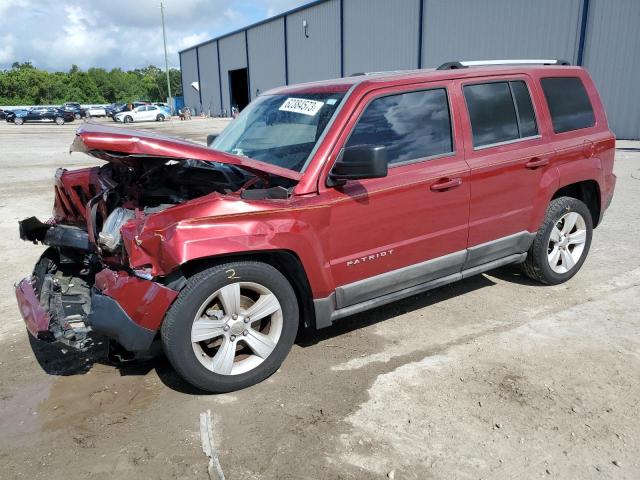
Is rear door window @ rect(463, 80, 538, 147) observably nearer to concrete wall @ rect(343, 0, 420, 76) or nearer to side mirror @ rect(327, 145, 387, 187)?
side mirror @ rect(327, 145, 387, 187)

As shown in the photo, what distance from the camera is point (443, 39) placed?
23641mm

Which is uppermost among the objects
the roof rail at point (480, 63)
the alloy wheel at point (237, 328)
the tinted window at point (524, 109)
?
the roof rail at point (480, 63)

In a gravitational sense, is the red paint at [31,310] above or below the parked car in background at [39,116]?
below

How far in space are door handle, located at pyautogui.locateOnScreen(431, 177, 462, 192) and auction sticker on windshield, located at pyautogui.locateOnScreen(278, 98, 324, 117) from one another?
978mm

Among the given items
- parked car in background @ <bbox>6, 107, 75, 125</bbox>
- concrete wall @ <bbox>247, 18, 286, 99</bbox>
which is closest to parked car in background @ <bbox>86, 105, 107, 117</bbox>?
parked car in background @ <bbox>6, 107, 75, 125</bbox>

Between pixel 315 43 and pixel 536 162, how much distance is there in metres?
31.9

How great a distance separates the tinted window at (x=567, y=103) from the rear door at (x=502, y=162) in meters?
0.21

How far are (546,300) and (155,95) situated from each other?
297 ft

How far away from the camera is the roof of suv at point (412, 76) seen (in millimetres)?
3654

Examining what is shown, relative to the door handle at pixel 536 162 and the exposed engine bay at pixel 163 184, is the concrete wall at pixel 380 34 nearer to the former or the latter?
the door handle at pixel 536 162

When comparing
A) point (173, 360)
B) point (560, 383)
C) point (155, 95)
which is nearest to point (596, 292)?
point (560, 383)

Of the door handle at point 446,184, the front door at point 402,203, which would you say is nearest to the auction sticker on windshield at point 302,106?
the front door at point 402,203

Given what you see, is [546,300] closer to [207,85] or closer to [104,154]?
[104,154]

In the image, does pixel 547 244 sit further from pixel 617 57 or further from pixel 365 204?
pixel 617 57
